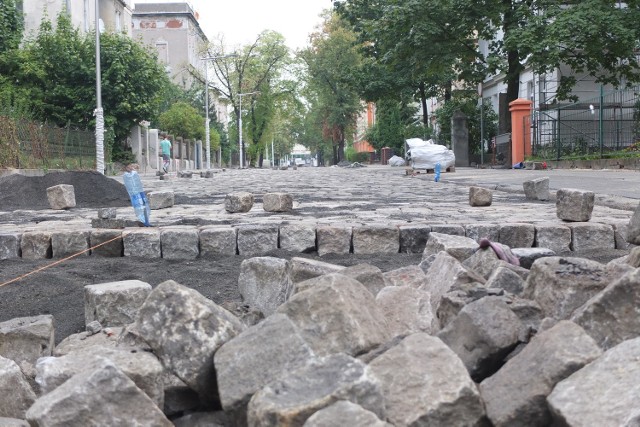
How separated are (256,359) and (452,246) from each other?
244 centimetres

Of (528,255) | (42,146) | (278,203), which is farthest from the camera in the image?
(42,146)

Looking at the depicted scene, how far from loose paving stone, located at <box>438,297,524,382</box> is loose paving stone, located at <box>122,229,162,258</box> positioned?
3.42m

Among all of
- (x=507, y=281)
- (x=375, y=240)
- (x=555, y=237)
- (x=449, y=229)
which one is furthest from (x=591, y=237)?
(x=507, y=281)

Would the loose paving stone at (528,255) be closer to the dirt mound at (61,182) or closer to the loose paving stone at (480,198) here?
the loose paving stone at (480,198)

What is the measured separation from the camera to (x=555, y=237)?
547 cm

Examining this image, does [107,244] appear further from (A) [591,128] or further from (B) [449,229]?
(A) [591,128]

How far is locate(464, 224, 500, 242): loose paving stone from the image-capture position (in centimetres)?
548

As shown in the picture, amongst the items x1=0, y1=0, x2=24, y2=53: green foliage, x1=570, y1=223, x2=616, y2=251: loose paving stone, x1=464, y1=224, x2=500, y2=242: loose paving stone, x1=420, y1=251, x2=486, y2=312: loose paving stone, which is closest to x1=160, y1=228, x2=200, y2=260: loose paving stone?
x1=464, y1=224, x2=500, y2=242: loose paving stone

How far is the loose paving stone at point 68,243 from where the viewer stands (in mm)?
5598

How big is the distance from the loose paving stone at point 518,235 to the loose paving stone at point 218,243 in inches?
86.8

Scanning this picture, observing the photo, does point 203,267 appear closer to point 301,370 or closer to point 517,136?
point 301,370

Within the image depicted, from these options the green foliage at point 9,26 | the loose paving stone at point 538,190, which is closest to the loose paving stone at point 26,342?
the loose paving stone at point 538,190

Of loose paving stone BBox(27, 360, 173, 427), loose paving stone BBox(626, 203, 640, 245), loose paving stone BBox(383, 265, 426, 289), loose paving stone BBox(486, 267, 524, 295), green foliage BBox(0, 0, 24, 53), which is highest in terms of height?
green foliage BBox(0, 0, 24, 53)

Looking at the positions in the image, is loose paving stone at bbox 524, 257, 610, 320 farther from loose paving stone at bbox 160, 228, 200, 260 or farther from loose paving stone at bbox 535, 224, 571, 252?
loose paving stone at bbox 160, 228, 200, 260
